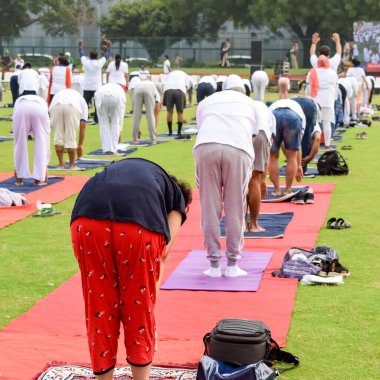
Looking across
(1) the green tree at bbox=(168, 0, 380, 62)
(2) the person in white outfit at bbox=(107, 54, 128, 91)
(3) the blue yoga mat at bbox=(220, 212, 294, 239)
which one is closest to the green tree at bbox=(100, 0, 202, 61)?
(1) the green tree at bbox=(168, 0, 380, 62)

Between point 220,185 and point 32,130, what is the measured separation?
23.5 ft

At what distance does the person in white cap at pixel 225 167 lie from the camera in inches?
363

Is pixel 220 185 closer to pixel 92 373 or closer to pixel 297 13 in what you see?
pixel 92 373

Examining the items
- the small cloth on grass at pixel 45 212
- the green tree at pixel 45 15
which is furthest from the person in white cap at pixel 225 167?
the green tree at pixel 45 15

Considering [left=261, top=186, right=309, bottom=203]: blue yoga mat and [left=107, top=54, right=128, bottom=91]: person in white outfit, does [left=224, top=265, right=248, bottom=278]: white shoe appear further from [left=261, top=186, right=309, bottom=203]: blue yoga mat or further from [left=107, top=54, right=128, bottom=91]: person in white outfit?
[left=107, top=54, right=128, bottom=91]: person in white outfit

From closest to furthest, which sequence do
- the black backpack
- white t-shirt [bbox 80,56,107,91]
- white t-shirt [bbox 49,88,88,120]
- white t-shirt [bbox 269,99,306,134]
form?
white t-shirt [bbox 269,99,306,134] → white t-shirt [bbox 49,88,88,120] → the black backpack → white t-shirt [bbox 80,56,107,91]

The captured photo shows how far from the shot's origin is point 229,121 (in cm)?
939

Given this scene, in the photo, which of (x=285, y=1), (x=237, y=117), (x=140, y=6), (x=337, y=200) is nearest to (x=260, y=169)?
(x=237, y=117)

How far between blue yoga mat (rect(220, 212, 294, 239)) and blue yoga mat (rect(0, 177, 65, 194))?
402 centimetres

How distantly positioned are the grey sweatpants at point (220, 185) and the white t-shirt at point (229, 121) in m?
0.08

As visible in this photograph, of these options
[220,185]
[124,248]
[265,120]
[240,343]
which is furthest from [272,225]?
[124,248]

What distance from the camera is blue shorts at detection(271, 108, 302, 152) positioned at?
44.5ft

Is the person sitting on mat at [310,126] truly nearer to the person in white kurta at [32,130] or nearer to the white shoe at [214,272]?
the person in white kurta at [32,130]

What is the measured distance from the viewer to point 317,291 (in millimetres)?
9016
